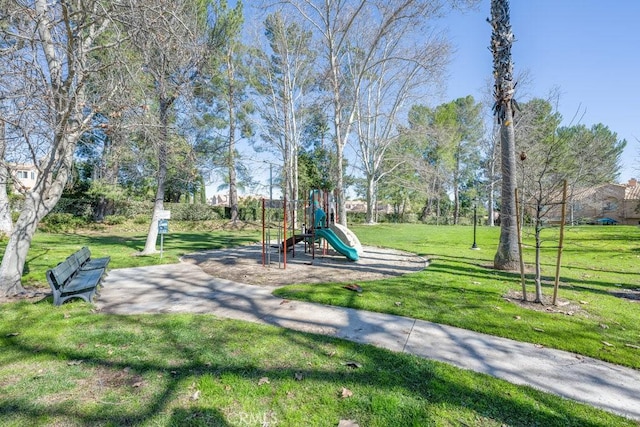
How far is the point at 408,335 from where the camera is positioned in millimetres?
3824

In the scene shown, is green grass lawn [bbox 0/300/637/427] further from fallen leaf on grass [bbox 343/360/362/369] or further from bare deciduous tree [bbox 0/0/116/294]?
bare deciduous tree [bbox 0/0/116/294]

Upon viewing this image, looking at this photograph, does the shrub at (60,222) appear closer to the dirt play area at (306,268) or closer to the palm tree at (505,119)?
the dirt play area at (306,268)

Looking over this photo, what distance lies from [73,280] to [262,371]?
4532 mm

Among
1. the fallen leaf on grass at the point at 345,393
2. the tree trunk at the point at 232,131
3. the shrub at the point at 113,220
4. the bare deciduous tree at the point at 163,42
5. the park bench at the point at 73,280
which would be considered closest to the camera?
the fallen leaf on grass at the point at 345,393

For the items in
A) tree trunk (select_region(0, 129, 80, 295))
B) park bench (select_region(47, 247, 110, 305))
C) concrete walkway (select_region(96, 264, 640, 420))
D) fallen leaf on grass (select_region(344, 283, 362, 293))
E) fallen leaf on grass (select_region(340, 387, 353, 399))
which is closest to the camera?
fallen leaf on grass (select_region(340, 387, 353, 399))

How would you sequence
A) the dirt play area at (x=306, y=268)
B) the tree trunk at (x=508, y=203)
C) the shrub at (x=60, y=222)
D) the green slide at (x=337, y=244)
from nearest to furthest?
the dirt play area at (x=306, y=268) < the tree trunk at (x=508, y=203) < the green slide at (x=337, y=244) < the shrub at (x=60, y=222)

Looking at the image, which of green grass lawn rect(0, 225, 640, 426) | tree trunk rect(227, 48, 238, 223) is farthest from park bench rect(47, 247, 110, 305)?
tree trunk rect(227, 48, 238, 223)

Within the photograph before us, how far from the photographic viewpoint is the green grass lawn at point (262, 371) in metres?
2.30

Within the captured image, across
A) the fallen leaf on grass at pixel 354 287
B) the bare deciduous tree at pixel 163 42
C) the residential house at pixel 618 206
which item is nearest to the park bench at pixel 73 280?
the bare deciduous tree at pixel 163 42

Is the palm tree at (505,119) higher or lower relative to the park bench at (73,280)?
higher

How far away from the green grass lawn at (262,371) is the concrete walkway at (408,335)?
0.74 ft

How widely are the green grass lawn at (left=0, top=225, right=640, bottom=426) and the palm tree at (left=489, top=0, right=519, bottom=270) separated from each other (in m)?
2.79

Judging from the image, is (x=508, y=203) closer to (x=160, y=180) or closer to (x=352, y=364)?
(x=352, y=364)

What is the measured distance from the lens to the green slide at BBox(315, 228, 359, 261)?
952 cm
